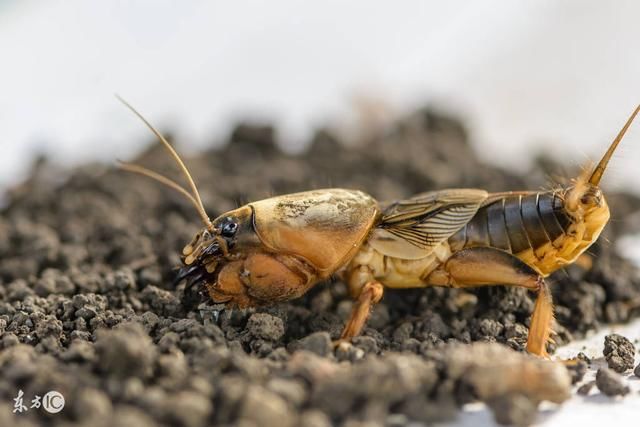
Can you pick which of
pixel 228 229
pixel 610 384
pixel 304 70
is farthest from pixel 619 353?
pixel 304 70

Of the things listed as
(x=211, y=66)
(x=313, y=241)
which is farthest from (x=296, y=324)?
(x=211, y=66)

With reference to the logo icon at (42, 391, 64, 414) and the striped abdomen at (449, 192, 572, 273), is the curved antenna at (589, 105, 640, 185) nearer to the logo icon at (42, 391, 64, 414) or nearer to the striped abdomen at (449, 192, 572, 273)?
the striped abdomen at (449, 192, 572, 273)

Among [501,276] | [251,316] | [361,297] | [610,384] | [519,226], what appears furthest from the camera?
[519,226]

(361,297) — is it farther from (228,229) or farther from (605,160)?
(605,160)

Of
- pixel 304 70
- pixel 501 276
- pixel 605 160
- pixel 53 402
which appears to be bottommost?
pixel 53 402

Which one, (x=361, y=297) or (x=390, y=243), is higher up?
(x=390, y=243)

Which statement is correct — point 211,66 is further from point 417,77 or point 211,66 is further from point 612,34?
point 612,34
